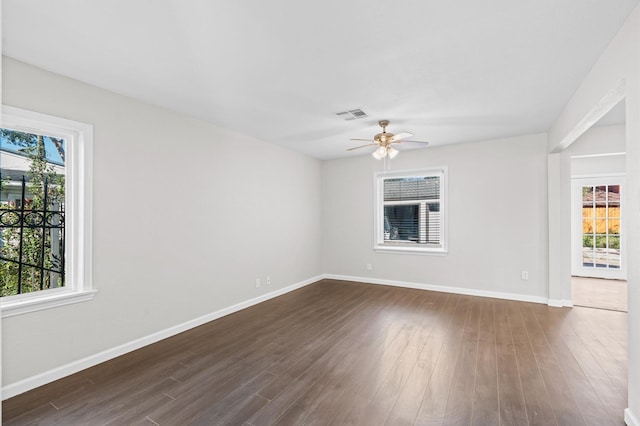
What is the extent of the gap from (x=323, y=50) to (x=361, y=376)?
8.74 feet

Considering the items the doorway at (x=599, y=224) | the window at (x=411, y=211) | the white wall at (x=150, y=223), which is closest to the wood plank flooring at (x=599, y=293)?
the doorway at (x=599, y=224)

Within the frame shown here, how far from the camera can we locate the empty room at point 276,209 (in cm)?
207

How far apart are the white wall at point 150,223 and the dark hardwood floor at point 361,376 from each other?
0.31 m

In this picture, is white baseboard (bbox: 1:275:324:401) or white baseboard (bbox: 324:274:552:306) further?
white baseboard (bbox: 324:274:552:306)

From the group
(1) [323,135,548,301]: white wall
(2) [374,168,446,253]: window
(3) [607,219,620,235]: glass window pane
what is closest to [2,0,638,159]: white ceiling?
(1) [323,135,548,301]: white wall

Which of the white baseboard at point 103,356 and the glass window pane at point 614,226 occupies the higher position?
the glass window pane at point 614,226

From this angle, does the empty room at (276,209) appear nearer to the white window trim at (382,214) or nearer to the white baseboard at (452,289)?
the white baseboard at (452,289)

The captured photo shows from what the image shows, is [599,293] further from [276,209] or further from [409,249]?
[276,209]

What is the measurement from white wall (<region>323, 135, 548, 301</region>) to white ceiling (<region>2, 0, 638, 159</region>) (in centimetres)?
139

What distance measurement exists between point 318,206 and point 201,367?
4.16 metres

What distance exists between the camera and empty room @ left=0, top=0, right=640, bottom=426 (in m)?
2.07

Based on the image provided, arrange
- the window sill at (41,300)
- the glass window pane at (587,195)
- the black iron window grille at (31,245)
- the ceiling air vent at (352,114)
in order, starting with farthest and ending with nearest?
the glass window pane at (587,195) → the ceiling air vent at (352,114) → the black iron window grille at (31,245) → the window sill at (41,300)

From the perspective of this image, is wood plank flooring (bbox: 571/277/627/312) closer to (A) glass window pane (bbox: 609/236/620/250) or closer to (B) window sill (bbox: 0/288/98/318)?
(A) glass window pane (bbox: 609/236/620/250)

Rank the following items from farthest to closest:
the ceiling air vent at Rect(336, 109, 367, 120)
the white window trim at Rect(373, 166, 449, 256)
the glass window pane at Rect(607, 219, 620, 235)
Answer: the glass window pane at Rect(607, 219, 620, 235), the white window trim at Rect(373, 166, 449, 256), the ceiling air vent at Rect(336, 109, 367, 120)
